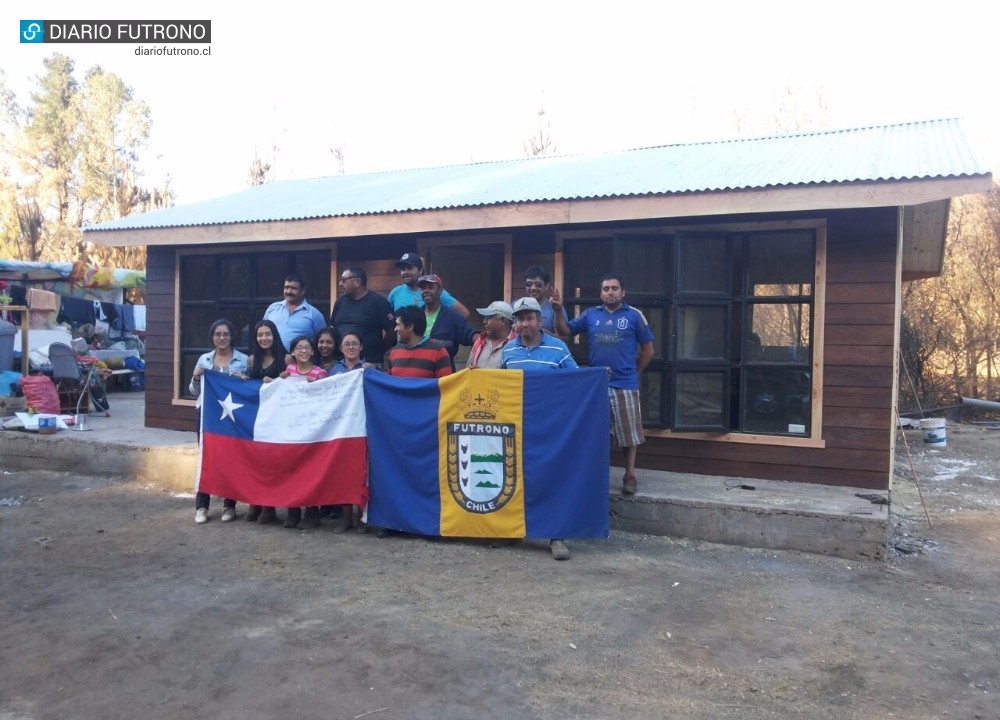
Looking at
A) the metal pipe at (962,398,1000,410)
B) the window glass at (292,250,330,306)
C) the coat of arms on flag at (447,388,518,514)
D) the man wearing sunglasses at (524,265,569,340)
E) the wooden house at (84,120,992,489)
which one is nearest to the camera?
the coat of arms on flag at (447,388,518,514)

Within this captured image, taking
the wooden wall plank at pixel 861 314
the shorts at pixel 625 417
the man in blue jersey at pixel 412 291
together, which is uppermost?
the man in blue jersey at pixel 412 291

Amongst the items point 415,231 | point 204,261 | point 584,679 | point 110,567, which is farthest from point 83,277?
point 584,679

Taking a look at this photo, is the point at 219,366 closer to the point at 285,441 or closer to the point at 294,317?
the point at 294,317

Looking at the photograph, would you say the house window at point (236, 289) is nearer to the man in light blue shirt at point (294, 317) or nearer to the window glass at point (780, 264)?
the man in light blue shirt at point (294, 317)

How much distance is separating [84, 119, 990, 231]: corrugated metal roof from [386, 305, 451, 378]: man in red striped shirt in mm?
1606

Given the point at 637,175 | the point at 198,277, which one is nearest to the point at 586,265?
the point at 637,175

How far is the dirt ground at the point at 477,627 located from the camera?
10.7ft

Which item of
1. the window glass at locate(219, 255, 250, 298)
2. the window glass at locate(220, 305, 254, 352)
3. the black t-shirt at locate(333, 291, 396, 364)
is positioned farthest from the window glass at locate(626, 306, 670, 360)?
the window glass at locate(219, 255, 250, 298)

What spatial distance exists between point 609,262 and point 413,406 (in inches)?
93.1

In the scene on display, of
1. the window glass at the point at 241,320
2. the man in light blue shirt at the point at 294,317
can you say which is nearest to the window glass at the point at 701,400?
the man in light blue shirt at the point at 294,317

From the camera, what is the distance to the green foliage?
31234 millimetres

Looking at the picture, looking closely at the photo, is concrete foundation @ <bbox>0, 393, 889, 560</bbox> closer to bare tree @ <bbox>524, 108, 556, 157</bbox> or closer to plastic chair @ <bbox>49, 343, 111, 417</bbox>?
plastic chair @ <bbox>49, 343, 111, 417</bbox>

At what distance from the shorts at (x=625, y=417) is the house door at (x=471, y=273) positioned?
3.41m

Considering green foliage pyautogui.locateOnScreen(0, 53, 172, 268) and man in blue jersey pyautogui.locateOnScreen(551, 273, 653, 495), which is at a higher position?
green foliage pyautogui.locateOnScreen(0, 53, 172, 268)
